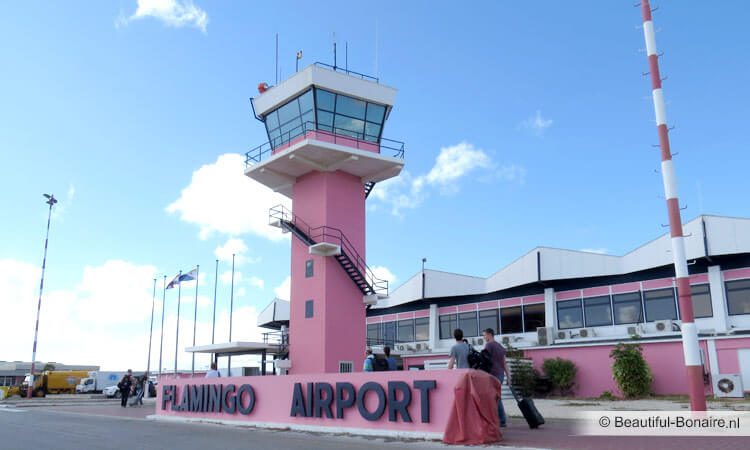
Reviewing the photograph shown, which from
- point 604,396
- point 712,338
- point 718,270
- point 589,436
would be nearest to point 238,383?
point 589,436

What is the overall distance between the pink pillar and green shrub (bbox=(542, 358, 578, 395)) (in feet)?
29.7

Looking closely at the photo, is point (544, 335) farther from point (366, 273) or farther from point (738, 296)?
point (366, 273)

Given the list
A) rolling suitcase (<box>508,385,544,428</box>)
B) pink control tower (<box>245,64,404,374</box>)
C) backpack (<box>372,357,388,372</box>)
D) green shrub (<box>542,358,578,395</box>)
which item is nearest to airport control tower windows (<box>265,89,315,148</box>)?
pink control tower (<box>245,64,404,374</box>)

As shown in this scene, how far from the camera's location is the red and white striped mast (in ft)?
37.8

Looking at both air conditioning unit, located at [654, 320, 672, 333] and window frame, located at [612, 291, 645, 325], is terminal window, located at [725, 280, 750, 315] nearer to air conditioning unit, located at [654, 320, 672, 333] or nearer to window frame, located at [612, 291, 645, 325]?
air conditioning unit, located at [654, 320, 672, 333]

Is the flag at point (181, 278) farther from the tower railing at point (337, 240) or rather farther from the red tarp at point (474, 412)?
the red tarp at point (474, 412)

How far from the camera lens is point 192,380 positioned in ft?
67.9

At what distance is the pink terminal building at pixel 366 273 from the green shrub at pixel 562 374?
1.45 feet

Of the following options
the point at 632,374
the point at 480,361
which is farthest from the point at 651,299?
the point at 480,361

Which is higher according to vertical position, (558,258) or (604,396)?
(558,258)

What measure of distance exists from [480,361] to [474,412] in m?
1.24

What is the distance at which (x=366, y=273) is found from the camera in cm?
2475

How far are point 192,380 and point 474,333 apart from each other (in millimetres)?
19027

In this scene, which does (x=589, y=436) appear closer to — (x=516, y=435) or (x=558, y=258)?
(x=516, y=435)
